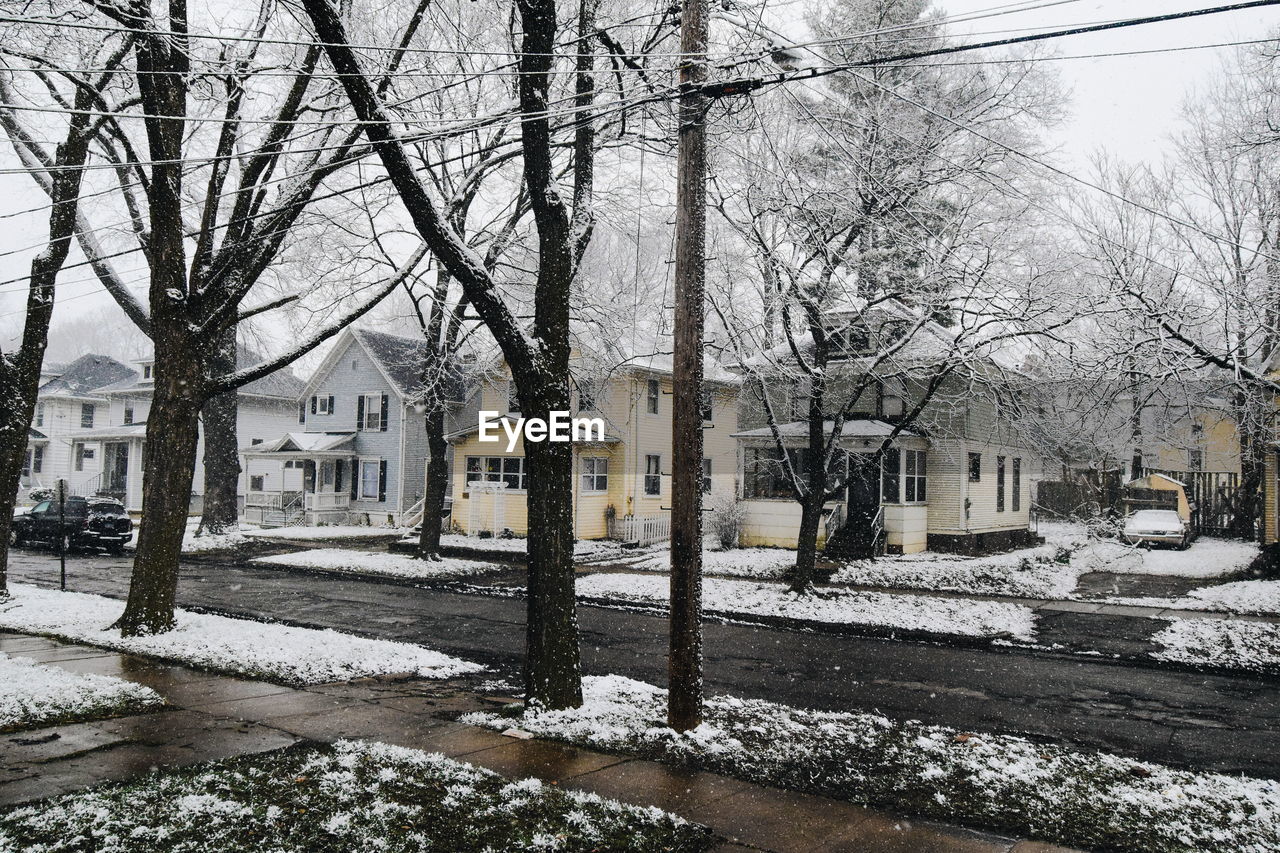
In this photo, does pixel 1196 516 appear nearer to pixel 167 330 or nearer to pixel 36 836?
pixel 167 330

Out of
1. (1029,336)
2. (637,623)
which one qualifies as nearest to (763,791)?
(637,623)

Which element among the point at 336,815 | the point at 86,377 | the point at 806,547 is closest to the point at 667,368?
the point at 806,547

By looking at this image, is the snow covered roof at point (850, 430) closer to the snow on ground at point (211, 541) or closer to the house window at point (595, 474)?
the house window at point (595, 474)

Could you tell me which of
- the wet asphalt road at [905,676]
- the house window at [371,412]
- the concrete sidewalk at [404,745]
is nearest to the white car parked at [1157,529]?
the wet asphalt road at [905,676]

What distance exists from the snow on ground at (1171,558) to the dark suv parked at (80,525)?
2878 centimetres

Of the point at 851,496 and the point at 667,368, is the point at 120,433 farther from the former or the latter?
the point at 851,496

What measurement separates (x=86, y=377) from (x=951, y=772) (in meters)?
58.1

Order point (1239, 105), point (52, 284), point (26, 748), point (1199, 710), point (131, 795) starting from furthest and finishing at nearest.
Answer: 1. point (1239, 105)
2. point (52, 284)
3. point (1199, 710)
4. point (26, 748)
5. point (131, 795)

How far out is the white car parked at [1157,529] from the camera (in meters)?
Answer: 28.3

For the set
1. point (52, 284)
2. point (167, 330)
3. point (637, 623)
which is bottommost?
point (637, 623)

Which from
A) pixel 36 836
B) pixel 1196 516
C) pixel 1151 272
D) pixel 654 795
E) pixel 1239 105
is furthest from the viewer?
pixel 1196 516

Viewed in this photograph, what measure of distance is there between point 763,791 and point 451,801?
229 cm

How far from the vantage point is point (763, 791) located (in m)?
6.44

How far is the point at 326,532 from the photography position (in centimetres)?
3231
